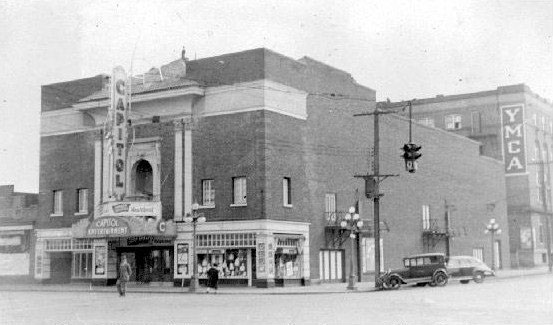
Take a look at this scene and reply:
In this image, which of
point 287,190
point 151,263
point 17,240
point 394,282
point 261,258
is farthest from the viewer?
point 17,240

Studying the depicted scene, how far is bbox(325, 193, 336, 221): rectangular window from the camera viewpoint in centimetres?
4543

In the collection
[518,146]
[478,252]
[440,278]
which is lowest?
[440,278]

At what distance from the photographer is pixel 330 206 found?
152 feet

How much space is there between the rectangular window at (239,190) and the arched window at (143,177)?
5.98 metres

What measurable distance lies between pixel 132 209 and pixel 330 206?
12065 mm

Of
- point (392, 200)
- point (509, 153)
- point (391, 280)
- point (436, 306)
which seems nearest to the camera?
point (436, 306)

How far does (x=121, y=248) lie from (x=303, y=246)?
35.5 ft

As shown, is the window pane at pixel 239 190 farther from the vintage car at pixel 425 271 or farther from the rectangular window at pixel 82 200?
the rectangular window at pixel 82 200

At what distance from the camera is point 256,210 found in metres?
40.0

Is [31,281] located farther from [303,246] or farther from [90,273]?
[303,246]

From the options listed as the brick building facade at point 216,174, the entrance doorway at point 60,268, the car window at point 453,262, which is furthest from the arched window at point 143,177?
the car window at point 453,262

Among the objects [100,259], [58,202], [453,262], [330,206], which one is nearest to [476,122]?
[330,206]

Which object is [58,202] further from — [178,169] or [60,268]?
[178,169]

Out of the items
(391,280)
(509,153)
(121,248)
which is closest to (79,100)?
(121,248)
